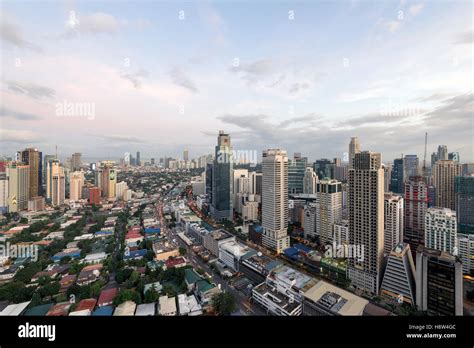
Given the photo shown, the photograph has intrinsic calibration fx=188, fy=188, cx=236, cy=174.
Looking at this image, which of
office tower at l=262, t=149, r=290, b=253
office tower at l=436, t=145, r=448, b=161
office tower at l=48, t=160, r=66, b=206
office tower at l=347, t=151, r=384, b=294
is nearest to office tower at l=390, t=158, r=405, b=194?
office tower at l=436, t=145, r=448, b=161

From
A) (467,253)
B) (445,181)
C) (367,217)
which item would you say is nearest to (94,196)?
(367,217)

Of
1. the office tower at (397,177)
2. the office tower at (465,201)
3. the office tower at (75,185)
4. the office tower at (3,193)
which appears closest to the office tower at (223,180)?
the office tower at (75,185)

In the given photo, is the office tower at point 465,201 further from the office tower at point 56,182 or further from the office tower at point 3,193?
the office tower at point 56,182

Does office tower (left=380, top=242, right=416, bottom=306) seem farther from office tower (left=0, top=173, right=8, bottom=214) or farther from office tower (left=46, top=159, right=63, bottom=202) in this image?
office tower (left=46, top=159, right=63, bottom=202)

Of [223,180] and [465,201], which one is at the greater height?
[223,180]

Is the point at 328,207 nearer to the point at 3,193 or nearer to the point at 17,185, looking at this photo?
the point at 17,185
